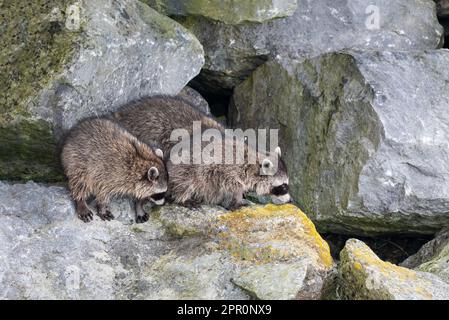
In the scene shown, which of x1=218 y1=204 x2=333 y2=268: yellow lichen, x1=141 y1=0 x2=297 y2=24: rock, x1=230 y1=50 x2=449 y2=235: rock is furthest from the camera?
x1=141 y1=0 x2=297 y2=24: rock

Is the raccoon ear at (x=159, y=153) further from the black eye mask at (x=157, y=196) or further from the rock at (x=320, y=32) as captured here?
the rock at (x=320, y=32)

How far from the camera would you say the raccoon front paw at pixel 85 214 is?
7250 mm

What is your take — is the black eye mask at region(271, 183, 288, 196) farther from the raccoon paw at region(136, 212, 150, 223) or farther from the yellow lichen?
the raccoon paw at region(136, 212, 150, 223)

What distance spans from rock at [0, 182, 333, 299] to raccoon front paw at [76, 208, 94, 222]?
0.19 ft

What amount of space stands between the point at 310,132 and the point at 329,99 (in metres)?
0.45

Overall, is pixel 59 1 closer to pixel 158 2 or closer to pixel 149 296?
pixel 158 2

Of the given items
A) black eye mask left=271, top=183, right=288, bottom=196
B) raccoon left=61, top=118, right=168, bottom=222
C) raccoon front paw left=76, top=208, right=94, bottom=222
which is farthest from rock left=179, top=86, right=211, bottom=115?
raccoon front paw left=76, top=208, right=94, bottom=222

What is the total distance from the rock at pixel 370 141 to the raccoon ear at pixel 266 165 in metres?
0.52

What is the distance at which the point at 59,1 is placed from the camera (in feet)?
24.1

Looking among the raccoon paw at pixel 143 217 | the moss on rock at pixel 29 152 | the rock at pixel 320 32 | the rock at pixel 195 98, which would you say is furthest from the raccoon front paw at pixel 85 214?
the rock at pixel 320 32

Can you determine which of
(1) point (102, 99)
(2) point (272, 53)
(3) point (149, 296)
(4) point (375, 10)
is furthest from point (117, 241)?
(4) point (375, 10)

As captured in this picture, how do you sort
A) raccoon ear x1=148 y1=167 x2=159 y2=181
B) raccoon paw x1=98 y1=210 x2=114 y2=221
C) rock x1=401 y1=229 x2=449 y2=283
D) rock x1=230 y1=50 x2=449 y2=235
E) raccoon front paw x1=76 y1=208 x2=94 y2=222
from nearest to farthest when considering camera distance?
1. rock x1=401 y1=229 x2=449 y2=283
2. raccoon front paw x1=76 y1=208 x2=94 y2=222
3. raccoon paw x1=98 y1=210 x2=114 y2=221
4. raccoon ear x1=148 y1=167 x2=159 y2=181
5. rock x1=230 y1=50 x2=449 y2=235

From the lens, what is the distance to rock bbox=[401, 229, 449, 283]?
23.0 ft

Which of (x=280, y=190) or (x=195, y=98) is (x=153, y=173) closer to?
(x=280, y=190)
